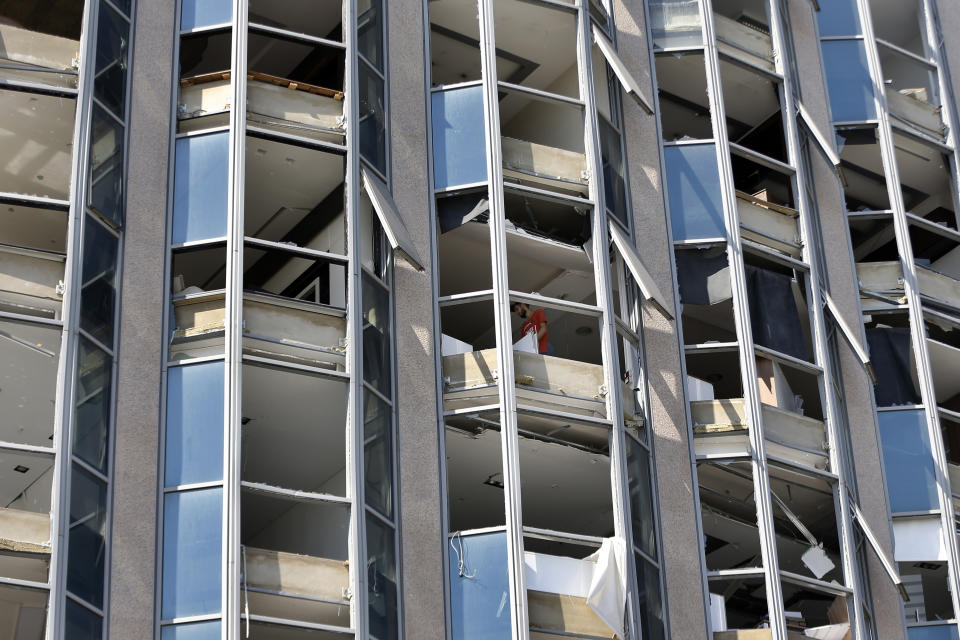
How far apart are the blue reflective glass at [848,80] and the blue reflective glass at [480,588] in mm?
15189

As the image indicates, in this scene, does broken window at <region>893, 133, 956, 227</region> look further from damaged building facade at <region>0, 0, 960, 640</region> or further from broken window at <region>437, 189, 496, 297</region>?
broken window at <region>437, 189, 496, 297</region>

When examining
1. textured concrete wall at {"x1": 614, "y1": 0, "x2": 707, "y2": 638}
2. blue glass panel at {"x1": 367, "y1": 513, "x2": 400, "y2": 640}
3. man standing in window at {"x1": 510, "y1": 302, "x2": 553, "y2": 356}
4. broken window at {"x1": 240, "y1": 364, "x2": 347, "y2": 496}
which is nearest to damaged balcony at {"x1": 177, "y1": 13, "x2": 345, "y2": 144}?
man standing in window at {"x1": 510, "y1": 302, "x2": 553, "y2": 356}

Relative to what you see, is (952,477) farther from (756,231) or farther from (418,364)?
(418,364)

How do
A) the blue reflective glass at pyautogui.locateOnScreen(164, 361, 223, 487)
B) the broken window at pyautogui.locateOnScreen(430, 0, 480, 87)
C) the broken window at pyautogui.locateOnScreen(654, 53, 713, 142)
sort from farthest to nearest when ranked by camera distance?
the broken window at pyautogui.locateOnScreen(654, 53, 713, 142), the broken window at pyautogui.locateOnScreen(430, 0, 480, 87), the blue reflective glass at pyautogui.locateOnScreen(164, 361, 223, 487)

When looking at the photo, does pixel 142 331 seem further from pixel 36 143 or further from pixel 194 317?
pixel 36 143

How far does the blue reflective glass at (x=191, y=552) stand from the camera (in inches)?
893

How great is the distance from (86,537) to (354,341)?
203 inches

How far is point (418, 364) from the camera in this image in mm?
26438

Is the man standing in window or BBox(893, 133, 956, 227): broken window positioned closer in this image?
the man standing in window

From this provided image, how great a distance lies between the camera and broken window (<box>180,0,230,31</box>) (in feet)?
90.5

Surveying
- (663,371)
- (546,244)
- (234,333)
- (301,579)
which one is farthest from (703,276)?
(301,579)

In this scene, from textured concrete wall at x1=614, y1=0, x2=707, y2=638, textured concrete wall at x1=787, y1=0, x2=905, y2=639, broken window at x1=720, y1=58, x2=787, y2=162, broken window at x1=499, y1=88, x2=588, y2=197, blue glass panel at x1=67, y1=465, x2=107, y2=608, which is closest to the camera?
blue glass panel at x1=67, y1=465, x2=107, y2=608

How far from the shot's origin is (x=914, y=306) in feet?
109

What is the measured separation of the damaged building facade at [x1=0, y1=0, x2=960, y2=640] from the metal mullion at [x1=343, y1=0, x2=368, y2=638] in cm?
6
